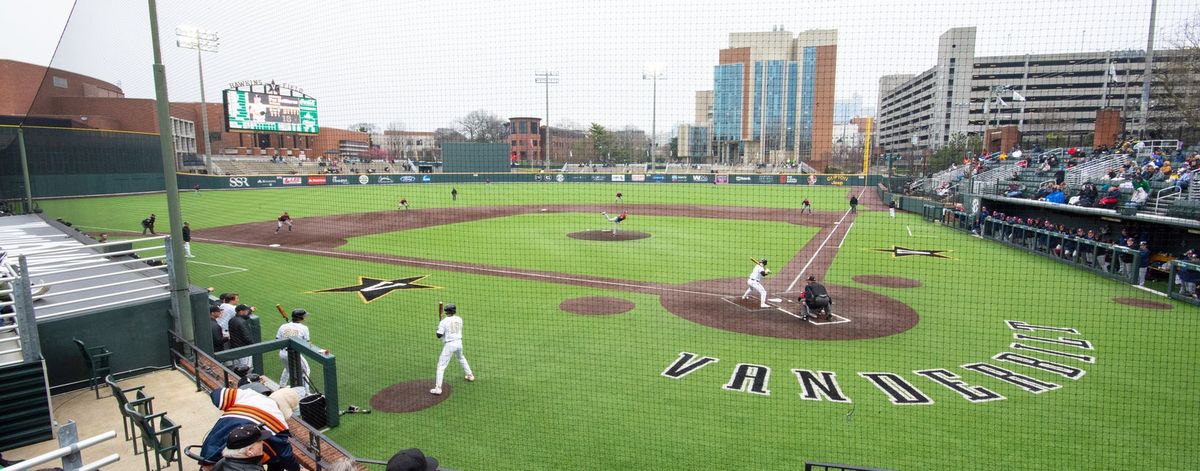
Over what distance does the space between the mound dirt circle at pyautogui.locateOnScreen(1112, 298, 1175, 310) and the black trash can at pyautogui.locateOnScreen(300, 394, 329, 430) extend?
1620 centimetres

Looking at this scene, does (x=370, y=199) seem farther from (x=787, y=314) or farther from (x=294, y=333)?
(x=294, y=333)

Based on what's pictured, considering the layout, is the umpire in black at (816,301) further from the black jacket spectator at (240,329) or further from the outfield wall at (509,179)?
the outfield wall at (509,179)

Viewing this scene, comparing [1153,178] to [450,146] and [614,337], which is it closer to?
[614,337]

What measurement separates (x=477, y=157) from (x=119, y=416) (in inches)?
1674

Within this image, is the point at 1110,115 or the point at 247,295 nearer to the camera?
the point at 247,295

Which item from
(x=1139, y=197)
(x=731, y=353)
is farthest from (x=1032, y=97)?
(x=731, y=353)

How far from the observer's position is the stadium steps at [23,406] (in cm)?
507

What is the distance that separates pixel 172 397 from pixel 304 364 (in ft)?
6.60

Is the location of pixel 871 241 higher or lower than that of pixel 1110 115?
lower

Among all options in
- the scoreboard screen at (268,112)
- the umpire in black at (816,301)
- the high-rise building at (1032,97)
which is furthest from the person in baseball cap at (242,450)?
the scoreboard screen at (268,112)

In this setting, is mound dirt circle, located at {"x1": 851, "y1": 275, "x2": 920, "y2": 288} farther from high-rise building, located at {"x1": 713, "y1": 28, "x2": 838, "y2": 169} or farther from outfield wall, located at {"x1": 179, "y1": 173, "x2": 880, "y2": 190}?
outfield wall, located at {"x1": 179, "y1": 173, "x2": 880, "y2": 190}

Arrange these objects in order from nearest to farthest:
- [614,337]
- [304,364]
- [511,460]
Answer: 1. [511,460]
2. [304,364]
3. [614,337]

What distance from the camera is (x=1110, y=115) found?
957 inches

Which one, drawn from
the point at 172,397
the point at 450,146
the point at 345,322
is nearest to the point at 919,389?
the point at 172,397
